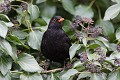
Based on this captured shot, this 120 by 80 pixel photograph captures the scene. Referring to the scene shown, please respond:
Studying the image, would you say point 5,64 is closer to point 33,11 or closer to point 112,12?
point 33,11

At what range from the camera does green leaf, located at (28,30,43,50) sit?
4.35 metres

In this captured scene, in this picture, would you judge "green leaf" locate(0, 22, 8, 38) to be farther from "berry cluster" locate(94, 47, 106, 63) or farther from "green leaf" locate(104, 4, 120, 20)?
"green leaf" locate(104, 4, 120, 20)

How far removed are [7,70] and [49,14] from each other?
5.00 feet

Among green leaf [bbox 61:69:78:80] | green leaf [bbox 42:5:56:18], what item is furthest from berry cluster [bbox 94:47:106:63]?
green leaf [bbox 42:5:56:18]

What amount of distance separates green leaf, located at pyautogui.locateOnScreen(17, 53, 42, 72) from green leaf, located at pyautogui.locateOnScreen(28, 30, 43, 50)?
410 millimetres

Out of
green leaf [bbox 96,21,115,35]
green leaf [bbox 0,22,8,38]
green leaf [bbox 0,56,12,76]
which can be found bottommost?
green leaf [bbox 96,21,115,35]

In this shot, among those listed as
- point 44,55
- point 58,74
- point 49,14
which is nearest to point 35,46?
point 44,55

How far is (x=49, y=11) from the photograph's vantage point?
5.18m

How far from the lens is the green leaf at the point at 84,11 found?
5.12 metres

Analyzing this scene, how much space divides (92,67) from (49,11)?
5.43 ft

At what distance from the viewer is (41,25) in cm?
481

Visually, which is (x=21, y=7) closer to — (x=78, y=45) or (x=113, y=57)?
(x=78, y=45)

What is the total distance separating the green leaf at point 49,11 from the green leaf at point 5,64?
1.36m

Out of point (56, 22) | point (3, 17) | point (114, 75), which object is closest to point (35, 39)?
point (56, 22)
